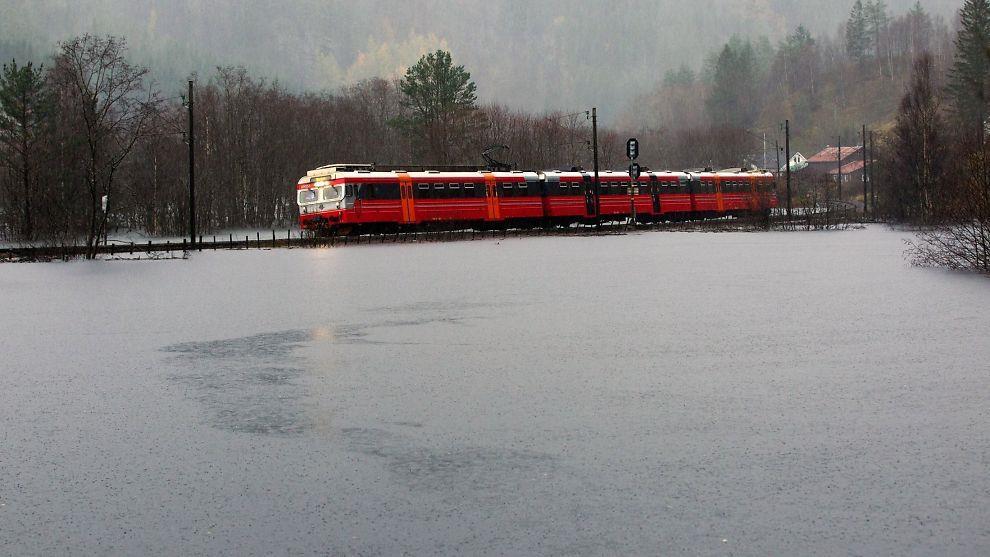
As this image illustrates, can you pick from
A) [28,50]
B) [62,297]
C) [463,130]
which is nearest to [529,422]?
[62,297]

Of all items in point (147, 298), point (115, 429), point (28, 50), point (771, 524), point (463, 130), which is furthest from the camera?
point (28, 50)

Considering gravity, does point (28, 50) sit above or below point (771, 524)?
above

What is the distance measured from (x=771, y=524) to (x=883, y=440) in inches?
87.7

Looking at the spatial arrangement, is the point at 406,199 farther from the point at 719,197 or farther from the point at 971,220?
the point at 971,220

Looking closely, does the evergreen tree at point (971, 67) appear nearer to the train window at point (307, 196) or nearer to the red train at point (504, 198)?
the red train at point (504, 198)

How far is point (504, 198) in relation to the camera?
55.9 meters

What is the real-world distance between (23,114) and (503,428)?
6385 cm

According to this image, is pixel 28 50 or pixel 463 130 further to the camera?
pixel 28 50

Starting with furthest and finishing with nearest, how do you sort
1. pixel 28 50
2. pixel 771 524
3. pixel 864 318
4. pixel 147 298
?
Answer: pixel 28 50
pixel 147 298
pixel 864 318
pixel 771 524

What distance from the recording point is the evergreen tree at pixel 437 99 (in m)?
97.6

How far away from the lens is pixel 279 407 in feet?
28.5

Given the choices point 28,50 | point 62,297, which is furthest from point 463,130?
point 28,50

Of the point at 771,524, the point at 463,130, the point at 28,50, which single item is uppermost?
the point at 28,50

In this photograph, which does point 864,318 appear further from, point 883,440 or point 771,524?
point 771,524
